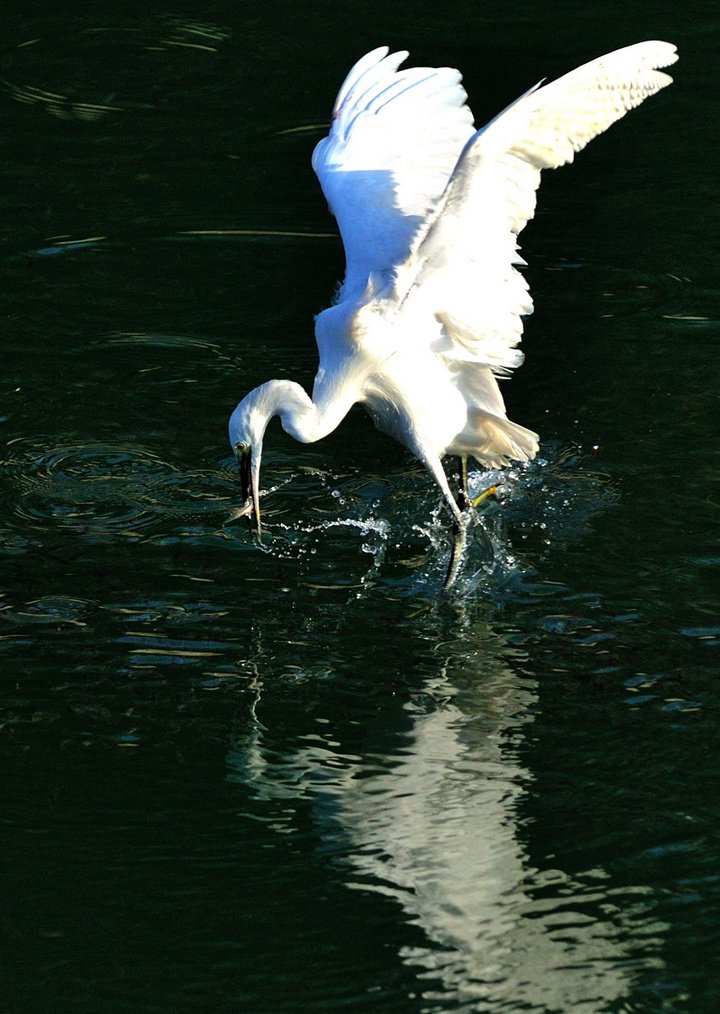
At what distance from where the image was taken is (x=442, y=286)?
6.30 m

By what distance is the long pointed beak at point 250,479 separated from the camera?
5.94 metres

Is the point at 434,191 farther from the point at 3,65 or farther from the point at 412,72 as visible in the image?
the point at 3,65

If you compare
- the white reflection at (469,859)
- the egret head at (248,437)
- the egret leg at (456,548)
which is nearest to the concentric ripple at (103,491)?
the egret head at (248,437)

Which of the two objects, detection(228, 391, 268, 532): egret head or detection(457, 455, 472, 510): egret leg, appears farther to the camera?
detection(457, 455, 472, 510): egret leg

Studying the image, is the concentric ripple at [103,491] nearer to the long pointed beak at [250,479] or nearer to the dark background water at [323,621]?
the dark background water at [323,621]

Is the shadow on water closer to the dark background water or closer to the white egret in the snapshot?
the dark background water

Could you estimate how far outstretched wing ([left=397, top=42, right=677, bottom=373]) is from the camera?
5.78 m

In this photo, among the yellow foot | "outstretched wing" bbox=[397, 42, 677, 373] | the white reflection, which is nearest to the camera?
the white reflection

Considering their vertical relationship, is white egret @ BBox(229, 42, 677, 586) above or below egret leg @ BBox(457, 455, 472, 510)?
above

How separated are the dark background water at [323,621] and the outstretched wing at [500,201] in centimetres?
91

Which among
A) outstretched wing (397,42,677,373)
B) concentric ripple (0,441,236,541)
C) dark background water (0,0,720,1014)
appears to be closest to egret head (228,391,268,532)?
dark background water (0,0,720,1014)

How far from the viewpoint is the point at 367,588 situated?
20.0ft

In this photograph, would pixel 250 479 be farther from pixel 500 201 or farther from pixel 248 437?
pixel 500 201

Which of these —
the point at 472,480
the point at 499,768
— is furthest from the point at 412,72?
the point at 499,768
